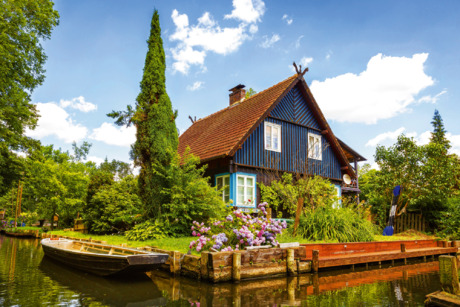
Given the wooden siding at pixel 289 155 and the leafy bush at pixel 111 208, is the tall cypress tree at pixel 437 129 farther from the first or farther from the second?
the leafy bush at pixel 111 208

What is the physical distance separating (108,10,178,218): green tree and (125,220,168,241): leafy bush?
0.50 meters

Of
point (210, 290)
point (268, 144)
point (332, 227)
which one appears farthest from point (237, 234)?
point (268, 144)

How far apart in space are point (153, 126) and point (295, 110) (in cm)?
898

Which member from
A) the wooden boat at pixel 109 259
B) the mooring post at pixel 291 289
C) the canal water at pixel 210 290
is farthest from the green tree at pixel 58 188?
the mooring post at pixel 291 289

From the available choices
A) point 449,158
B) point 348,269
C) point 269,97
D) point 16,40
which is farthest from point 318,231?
point 16,40

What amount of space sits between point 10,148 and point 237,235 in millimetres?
15555

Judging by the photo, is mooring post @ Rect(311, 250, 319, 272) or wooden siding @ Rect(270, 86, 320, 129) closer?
mooring post @ Rect(311, 250, 319, 272)

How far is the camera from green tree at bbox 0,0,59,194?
14.5 meters

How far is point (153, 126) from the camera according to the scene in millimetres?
13016

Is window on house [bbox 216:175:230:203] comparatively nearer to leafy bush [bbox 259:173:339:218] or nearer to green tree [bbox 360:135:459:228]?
leafy bush [bbox 259:173:339:218]

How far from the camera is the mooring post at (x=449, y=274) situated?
554 centimetres

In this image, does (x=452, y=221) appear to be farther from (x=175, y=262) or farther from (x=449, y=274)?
(x=175, y=262)

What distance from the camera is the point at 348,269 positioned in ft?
34.2

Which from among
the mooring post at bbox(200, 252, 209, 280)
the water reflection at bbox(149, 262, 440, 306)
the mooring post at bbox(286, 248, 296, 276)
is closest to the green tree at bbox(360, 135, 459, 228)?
the water reflection at bbox(149, 262, 440, 306)
